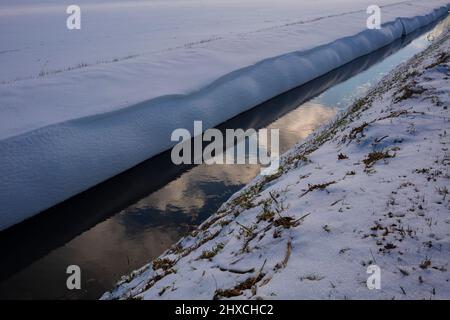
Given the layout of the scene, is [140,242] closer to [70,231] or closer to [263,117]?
[70,231]

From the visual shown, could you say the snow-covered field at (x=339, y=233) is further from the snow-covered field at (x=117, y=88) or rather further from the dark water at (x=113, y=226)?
the snow-covered field at (x=117, y=88)

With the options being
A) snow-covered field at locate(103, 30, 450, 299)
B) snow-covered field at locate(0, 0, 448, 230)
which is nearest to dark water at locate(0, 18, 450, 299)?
snow-covered field at locate(0, 0, 448, 230)

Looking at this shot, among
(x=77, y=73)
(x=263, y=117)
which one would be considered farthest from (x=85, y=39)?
(x=263, y=117)

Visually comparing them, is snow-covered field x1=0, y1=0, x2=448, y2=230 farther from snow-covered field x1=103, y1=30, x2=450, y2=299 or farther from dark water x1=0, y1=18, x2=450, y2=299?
snow-covered field x1=103, y1=30, x2=450, y2=299

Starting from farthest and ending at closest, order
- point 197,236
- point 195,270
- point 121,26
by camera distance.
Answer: point 121,26, point 197,236, point 195,270
